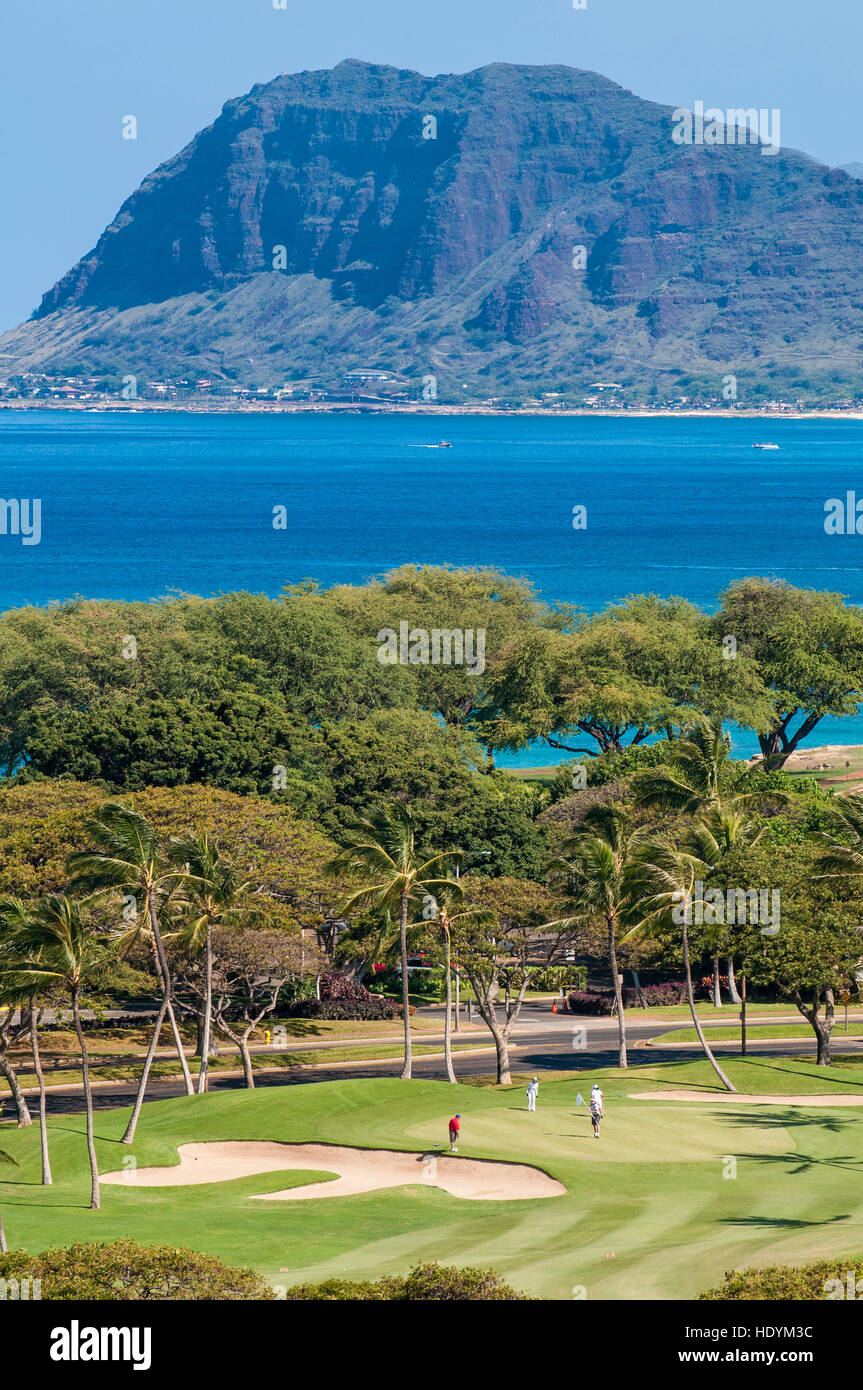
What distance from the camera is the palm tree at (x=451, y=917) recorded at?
57.0 meters

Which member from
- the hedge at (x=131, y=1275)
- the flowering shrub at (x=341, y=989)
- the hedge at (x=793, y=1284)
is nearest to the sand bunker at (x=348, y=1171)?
the hedge at (x=131, y=1275)

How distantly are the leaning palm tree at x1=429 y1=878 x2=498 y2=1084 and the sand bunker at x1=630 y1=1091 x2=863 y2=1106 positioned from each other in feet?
26.0

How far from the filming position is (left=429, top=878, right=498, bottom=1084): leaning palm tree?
2244 inches

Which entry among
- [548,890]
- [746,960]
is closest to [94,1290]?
[746,960]

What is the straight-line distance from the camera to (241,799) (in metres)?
66.0

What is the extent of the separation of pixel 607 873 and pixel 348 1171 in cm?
1798

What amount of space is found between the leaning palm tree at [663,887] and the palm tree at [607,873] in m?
0.49

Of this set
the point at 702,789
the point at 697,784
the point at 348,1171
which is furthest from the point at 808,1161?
the point at 697,784

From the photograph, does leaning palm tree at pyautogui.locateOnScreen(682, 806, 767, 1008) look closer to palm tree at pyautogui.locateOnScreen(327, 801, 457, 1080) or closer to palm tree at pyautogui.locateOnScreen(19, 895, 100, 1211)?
palm tree at pyautogui.locateOnScreen(327, 801, 457, 1080)

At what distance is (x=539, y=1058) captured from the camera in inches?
2467

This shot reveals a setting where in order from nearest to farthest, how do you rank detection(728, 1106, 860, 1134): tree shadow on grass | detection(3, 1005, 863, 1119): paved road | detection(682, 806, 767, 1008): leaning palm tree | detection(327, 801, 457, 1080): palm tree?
detection(728, 1106, 860, 1134): tree shadow on grass → detection(327, 801, 457, 1080): palm tree → detection(3, 1005, 863, 1119): paved road → detection(682, 806, 767, 1008): leaning palm tree

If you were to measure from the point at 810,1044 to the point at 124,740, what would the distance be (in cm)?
3516

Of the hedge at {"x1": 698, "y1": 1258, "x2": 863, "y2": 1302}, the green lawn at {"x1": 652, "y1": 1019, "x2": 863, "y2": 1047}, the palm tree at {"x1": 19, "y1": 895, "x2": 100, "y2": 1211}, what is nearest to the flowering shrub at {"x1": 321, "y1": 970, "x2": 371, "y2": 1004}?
the green lawn at {"x1": 652, "y1": 1019, "x2": 863, "y2": 1047}

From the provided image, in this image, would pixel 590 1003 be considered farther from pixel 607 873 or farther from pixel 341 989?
pixel 607 873
